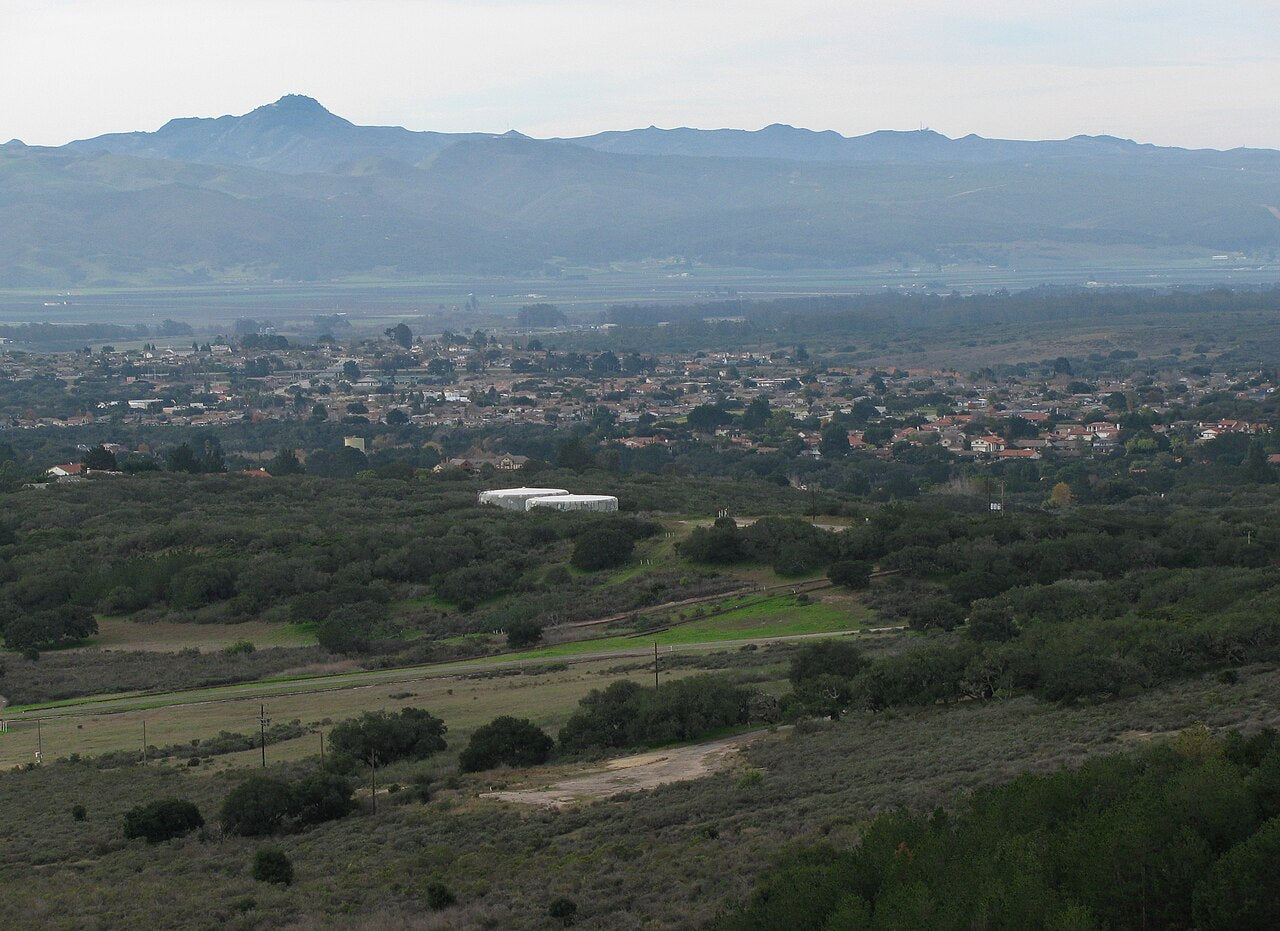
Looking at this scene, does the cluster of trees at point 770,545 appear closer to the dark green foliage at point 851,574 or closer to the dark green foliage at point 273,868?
the dark green foliage at point 851,574

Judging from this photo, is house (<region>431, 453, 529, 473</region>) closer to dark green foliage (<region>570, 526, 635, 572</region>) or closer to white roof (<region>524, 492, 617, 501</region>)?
white roof (<region>524, 492, 617, 501</region>)

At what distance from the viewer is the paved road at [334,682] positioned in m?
32.6

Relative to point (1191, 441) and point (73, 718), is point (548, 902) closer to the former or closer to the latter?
point (73, 718)

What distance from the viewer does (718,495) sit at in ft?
194

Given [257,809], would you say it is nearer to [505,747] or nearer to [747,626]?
[505,747]

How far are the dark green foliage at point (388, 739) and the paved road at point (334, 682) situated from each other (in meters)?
6.90

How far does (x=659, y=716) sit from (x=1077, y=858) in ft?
36.9

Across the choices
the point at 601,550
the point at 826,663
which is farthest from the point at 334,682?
the point at 826,663

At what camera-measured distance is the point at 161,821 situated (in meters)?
21.6

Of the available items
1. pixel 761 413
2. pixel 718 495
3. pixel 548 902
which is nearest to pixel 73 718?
pixel 548 902

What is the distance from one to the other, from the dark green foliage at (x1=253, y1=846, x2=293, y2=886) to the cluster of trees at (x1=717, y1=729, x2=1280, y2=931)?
5.85 meters

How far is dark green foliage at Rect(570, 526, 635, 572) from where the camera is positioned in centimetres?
4303

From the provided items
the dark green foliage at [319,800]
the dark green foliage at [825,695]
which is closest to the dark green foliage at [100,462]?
the dark green foliage at [825,695]

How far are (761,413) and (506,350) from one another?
194 ft
